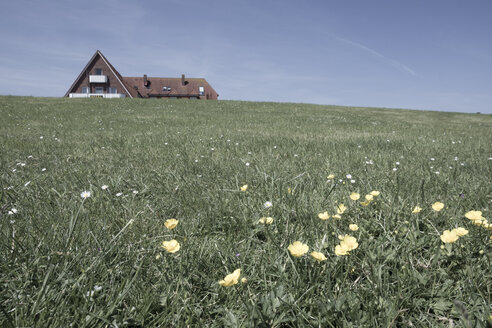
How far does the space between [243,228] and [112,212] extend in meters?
1.00

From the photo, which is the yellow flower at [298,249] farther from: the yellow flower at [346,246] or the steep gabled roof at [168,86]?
the steep gabled roof at [168,86]

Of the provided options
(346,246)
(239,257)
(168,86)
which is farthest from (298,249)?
(168,86)

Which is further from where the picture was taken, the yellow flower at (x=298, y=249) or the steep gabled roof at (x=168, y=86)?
the steep gabled roof at (x=168, y=86)

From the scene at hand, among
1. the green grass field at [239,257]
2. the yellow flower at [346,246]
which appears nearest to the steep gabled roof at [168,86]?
the green grass field at [239,257]

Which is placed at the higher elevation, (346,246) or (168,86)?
(168,86)

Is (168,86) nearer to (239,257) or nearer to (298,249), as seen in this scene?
(239,257)

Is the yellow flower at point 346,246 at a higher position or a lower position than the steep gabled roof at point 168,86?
lower

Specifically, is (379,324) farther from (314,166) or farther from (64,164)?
(64,164)

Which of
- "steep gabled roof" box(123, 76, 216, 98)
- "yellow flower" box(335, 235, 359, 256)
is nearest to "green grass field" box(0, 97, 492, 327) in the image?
"yellow flower" box(335, 235, 359, 256)

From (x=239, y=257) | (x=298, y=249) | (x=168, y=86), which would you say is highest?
(x=168, y=86)

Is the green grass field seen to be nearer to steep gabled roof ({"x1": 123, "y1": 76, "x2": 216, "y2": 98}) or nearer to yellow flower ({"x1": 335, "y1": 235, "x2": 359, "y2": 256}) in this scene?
yellow flower ({"x1": 335, "y1": 235, "x2": 359, "y2": 256})

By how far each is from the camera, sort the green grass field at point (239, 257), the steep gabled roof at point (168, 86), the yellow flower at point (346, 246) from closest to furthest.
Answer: the green grass field at point (239, 257) < the yellow flower at point (346, 246) < the steep gabled roof at point (168, 86)

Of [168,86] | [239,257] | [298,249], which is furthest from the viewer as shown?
[168,86]

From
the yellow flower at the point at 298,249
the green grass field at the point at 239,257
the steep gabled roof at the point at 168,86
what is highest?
the steep gabled roof at the point at 168,86
